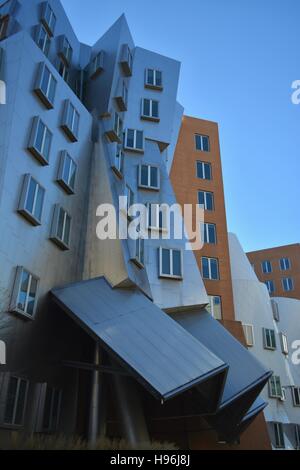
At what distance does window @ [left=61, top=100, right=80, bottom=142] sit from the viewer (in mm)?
22108

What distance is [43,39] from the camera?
79.6 feet

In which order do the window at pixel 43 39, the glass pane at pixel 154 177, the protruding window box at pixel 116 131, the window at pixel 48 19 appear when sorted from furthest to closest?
the glass pane at pixel 154 177 → the protruding window box at pixel 116 131 → the window at pixel 48 19 → the window at pixel 43 39

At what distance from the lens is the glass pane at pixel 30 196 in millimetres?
18219

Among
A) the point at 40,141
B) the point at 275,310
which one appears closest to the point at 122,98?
the point at 40,141

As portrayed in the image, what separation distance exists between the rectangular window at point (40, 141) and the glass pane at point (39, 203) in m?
1.35

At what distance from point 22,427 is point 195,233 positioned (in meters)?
18.7

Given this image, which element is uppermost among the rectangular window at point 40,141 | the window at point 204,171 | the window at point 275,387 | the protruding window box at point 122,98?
the window at point 204,171

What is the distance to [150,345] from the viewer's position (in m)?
17.0

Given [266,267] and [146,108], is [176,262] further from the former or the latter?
[266,267]

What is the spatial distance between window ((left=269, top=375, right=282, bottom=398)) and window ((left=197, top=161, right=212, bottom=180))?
53.0ft

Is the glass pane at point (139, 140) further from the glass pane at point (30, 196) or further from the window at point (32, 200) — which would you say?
the glass pane at point (30, 196)

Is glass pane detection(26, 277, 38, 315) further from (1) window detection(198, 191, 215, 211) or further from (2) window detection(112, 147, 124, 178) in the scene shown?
(1) window detection(198, 191, 215, 211)

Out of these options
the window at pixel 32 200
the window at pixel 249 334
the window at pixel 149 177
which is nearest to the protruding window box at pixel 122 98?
the window at pixel 149 177

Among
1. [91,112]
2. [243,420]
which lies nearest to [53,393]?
[243,420]
